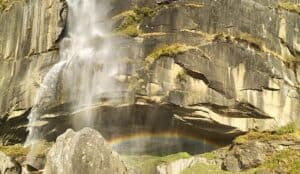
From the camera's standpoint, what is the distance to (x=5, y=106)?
2945cm

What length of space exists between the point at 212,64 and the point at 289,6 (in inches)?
206

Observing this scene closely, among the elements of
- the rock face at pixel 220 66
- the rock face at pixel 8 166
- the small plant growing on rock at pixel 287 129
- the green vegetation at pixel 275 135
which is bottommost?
the rock face at pixel 8 166

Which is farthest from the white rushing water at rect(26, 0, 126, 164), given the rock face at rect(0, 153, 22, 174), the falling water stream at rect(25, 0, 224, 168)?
the rock face at rect(0, 153, 22, 174)

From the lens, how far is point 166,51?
25.9 m

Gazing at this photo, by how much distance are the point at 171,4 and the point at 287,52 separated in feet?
18.0

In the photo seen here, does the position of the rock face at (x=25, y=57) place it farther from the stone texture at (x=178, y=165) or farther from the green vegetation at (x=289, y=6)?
the green vegetation at (x=289, y=6)

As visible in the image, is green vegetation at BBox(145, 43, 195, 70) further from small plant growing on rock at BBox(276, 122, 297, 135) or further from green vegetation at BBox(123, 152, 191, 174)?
small plant growing on rock at BBox(276, 122, 297, 135)

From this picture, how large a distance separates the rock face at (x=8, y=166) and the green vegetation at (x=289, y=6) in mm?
13078

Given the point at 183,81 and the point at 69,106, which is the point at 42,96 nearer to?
the point at 69,106

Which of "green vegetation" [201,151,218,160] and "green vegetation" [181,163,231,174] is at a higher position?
"green vegetation" [201,151,218,160]

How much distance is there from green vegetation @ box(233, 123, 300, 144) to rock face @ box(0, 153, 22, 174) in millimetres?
8942

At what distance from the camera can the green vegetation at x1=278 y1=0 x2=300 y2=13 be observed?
93.4 ft

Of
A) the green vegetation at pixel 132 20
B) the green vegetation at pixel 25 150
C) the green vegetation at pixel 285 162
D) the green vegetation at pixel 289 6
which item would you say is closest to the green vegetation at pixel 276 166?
the green vegetation at pixel 285 162

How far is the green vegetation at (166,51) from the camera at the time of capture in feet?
84.8
